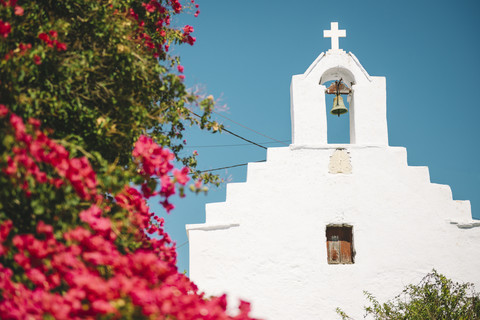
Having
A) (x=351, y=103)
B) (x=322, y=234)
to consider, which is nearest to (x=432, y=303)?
(x=322, y=234)

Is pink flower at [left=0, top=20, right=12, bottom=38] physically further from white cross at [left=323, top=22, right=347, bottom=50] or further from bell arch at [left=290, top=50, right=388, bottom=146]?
white cross at [left=323, top=22, right=347, bottom=50]

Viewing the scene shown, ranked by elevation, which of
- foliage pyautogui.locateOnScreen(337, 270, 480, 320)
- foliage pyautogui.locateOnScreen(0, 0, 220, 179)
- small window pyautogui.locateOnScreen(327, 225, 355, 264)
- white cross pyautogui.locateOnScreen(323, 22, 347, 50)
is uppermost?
white cross pyautogui.locateOnScreen(323, 22, 347, 50)

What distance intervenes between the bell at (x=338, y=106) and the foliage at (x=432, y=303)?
328 cm

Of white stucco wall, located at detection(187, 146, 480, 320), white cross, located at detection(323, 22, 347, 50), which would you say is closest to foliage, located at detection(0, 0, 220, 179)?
white stucco wall, located at detection(187, 146, 480, 320)

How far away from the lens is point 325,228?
808cm

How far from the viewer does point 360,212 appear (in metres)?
8.17

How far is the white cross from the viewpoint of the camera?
8805mm

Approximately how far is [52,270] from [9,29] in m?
1.79

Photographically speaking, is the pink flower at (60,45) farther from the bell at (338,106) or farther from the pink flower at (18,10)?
the bell at (338,106)

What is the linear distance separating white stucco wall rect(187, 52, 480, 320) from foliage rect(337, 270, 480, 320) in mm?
135

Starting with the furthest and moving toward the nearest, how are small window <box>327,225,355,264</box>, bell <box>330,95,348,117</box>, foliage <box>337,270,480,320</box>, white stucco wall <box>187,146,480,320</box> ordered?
bell <box>330,95,348,117</box>, small window <box>327,225,355,264</box>, white stucco wall <box>187,146,480,320</box>, foliage <box>337,270,480,320</box>

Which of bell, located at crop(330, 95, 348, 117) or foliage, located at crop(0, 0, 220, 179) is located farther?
bell, located at crop(330, 95, 348, 117)

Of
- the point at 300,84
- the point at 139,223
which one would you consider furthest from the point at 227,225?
the point at 139,223

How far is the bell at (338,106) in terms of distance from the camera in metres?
9.26
